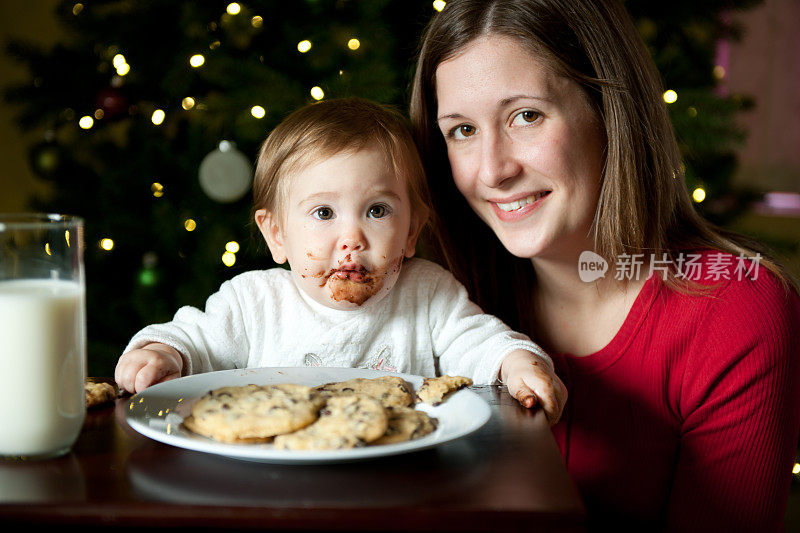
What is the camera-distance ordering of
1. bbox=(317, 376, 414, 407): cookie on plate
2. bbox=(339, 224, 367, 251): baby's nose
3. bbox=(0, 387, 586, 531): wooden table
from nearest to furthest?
bbox=(0, 387, 586, 531): wooden table < bbox=(317, 376, 414, 407): cookie on plate < bbox=(339, 224, 367, 251): baby's nose

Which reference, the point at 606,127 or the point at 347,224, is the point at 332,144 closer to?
the point at 347,224

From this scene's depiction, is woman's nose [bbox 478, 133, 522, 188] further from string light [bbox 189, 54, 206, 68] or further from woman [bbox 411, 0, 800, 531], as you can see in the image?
string light [bbox 189, 54, 206, 68]

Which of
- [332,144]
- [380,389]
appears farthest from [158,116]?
[380,389]

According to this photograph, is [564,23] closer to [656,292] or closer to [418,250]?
[656,292]

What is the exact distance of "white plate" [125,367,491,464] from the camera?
69 cm

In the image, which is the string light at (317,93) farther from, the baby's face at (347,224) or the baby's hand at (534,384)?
the baby's hand at (534,384)

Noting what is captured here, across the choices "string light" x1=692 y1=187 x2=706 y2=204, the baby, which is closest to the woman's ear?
the baby

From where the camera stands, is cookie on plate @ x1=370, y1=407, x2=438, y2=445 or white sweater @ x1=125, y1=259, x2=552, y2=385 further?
white sweater @ x1=125, y1=259, x2=552, y2=385

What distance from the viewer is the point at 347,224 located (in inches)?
48.2

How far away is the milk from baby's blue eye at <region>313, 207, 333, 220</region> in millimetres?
549

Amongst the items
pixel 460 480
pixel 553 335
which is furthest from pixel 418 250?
pixel 460 480

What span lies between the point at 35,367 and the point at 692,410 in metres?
1.17

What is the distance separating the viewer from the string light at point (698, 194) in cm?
214

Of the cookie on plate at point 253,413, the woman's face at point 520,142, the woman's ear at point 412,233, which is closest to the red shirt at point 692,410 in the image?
the woman's face at point 520,142
